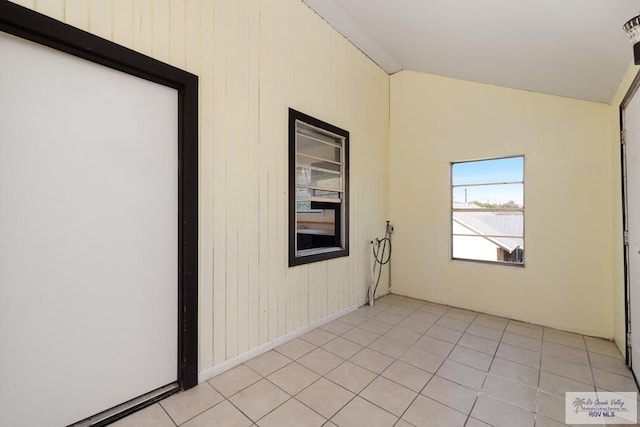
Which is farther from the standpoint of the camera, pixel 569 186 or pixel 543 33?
pixel 569 186

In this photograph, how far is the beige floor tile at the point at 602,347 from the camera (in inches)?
98.0

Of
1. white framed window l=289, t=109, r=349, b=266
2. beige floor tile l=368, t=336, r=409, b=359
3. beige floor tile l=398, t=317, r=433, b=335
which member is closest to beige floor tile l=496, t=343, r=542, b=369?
beige floor tile l=398, t=317, r=433, b=335

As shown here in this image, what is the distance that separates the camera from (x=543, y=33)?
1978 mm

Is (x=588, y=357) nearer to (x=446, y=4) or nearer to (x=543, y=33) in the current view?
(x=543, y=33)

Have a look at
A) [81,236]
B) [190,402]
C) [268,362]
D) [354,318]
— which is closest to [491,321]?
[354,318]

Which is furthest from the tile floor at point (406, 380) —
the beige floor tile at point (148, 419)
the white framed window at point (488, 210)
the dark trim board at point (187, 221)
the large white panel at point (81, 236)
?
the white framed window at point (488, 210)

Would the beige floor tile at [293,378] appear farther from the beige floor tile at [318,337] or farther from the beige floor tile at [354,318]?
the beige floor tile at [354,318]

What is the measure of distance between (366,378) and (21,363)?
213 cm

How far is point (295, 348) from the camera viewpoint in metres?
2.57

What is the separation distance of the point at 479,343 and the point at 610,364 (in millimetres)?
978

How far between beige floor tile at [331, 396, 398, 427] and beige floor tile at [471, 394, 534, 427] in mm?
570

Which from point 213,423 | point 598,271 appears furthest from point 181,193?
point 598,271

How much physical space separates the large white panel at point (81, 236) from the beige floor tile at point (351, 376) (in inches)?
48.6

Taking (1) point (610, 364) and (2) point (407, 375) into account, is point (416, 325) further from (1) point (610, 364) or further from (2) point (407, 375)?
(1) point (610, 364)
